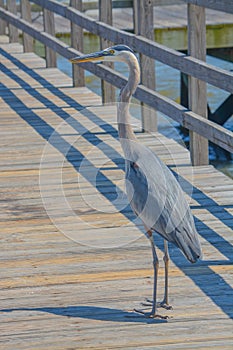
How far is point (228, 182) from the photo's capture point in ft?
20.7

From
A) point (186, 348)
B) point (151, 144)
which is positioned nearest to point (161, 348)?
point (186, 348)

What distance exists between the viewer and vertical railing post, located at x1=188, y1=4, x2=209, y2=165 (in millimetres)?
6348

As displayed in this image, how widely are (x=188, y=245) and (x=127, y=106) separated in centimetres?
78

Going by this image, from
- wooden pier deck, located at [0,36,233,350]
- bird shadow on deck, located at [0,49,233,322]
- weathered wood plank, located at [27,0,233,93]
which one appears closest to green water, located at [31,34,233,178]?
bird shadow on deck, located at [0,49,233,322]

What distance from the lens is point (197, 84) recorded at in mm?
6492

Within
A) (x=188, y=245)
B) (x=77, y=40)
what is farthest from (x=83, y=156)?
(x=188, y=245)

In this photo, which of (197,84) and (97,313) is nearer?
(97,313)

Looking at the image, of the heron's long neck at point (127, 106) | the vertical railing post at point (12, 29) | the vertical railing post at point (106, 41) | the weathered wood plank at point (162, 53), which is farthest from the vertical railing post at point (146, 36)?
the vertical railing post at point (12, 29)

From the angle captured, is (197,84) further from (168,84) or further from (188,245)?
(168,84)

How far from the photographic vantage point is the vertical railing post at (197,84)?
635 cm

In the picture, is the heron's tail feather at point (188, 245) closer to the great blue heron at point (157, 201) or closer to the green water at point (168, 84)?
the great blue heron at point (157, 201)

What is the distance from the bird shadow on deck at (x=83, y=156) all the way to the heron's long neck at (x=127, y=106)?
788mm

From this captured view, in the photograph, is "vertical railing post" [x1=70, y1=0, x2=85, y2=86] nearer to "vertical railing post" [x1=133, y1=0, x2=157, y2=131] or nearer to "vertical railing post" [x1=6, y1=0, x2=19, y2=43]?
"vertical railing post" [x1=133, y1=0, x2=157, y2=131]

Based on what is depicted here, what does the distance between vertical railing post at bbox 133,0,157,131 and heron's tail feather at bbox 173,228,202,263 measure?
3.44 metres
